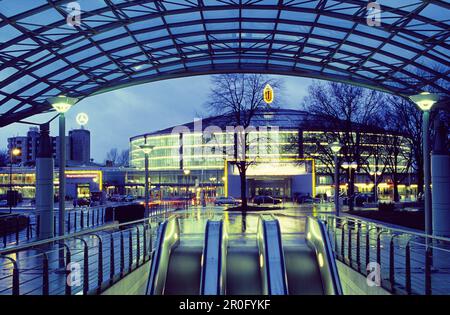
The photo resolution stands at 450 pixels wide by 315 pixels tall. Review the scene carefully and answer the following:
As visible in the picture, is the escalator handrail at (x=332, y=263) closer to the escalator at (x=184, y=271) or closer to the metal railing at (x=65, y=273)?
the escalator at (x=184, y=271)

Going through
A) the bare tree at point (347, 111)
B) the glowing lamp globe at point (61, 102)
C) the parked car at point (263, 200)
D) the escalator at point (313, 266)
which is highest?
the bare tree at point (347, 111)

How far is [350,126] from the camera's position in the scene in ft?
130

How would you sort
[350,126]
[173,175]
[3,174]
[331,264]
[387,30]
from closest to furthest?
1. [331,264]
2. [387,30]
3. [350,126]
4. [3,174]
5. [173,175]

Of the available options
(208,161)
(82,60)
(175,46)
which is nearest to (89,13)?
(82,60)

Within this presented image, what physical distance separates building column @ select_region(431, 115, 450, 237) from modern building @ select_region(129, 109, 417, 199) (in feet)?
74.3

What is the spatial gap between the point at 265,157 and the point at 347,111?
32.4m

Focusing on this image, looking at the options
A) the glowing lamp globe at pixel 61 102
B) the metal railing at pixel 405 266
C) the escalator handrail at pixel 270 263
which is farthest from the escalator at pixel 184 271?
the glowing lamp globe at pixel 61 102

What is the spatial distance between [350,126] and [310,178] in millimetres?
28713

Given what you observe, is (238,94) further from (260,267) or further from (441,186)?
(260,267)

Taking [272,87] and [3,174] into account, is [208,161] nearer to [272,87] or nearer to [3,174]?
[3,174]

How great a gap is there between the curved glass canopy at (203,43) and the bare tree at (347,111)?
1059 cm

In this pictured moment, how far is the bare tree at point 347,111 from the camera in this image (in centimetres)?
3991

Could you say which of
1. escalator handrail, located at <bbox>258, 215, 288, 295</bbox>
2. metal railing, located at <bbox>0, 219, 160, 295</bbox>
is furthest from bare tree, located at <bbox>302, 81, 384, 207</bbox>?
metal railing, located at <bbox>0, 219, 160, 295</bbox>

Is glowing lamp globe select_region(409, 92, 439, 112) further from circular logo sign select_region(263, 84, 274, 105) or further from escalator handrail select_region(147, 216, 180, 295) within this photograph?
circular logo sign select_region(263, 84, 274, 105)
